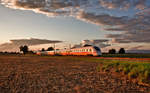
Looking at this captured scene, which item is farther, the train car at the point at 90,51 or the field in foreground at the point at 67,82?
the train car at the point at 90,51

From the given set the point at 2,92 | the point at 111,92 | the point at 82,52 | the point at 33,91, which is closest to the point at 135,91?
the point at 111,92

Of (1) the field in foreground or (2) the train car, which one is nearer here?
(1) the field in foreground

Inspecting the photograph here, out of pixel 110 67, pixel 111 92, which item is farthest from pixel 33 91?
pixel 110 67

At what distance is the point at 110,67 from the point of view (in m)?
11.2

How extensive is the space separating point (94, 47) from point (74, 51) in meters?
11.0

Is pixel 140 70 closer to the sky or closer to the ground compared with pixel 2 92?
closer to the sky

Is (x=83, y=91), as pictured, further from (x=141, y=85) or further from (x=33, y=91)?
(x=141, y=85)

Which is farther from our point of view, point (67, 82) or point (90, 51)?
point (90, 51)

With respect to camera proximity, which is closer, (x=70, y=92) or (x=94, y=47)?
(x=70, y=92)

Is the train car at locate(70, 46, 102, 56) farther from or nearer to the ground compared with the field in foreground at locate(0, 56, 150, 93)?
farther from the ground

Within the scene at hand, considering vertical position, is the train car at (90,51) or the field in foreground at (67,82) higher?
the train car at (90,51)

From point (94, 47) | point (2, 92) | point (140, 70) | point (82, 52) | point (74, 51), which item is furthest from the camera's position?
point (74, 51)

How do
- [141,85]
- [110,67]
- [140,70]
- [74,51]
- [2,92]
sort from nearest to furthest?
1. [2,92]
2. [141,85]
3. [140,70]
4. [110,67]
5. [74,51]

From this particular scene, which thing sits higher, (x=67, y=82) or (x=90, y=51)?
(x=90, y=51)
